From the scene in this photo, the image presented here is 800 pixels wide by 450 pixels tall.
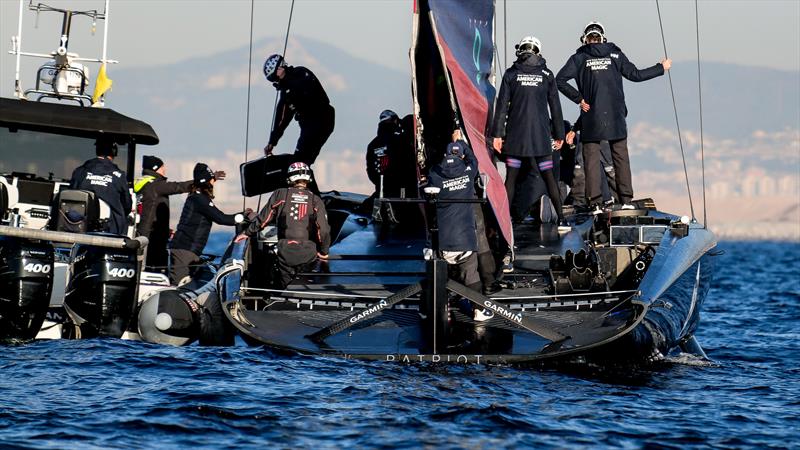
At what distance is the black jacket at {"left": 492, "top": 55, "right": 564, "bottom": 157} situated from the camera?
14766mm

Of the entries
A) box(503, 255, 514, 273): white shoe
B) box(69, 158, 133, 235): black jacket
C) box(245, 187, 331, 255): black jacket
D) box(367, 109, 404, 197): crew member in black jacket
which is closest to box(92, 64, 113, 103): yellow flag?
box(69, 158, 133, 235): black jacket

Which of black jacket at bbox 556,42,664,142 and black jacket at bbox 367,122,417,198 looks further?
black jacket at bbox 367,122,417,198

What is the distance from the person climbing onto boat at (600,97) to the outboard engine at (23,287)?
6164 millimetres

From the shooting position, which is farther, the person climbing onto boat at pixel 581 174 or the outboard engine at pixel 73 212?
the person climbing onto boat at pixel 581 174

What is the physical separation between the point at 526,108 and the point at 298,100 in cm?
378

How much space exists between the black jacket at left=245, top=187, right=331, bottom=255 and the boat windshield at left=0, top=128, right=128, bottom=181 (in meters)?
3.97

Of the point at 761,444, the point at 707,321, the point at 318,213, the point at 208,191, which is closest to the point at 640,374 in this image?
the point at 761,444

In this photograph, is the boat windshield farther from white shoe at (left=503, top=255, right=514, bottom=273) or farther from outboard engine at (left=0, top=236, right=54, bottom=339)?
white shoe at (left=503, top=255, right=514, bottom=273)

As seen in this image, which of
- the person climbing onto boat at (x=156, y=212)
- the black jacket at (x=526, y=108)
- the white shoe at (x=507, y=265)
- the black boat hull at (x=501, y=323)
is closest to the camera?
the black boat hull at (x=501, y=323)

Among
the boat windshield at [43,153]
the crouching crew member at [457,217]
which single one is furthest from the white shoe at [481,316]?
the boat windshield at [43,153]

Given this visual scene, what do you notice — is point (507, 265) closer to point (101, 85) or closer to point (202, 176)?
point (202, 176)

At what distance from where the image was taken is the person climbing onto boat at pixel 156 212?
16.5 metres

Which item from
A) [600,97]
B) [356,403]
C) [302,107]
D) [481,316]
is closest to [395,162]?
[302,107]

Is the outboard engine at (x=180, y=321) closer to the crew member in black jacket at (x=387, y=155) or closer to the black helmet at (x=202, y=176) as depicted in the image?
the black helmet at (x=202, y=176)
